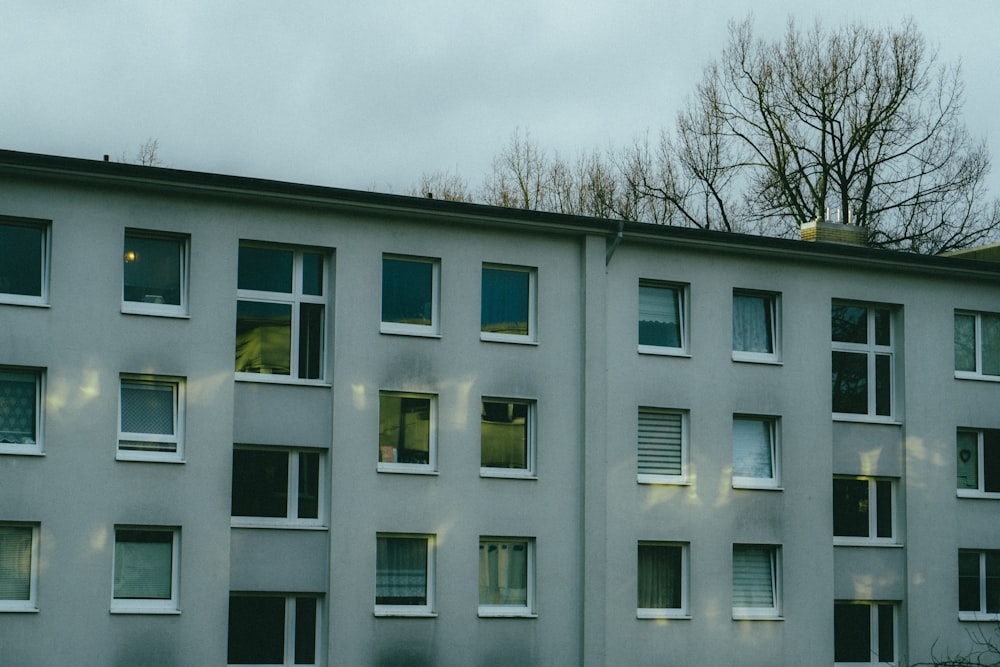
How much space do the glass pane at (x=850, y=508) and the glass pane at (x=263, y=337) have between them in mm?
10050

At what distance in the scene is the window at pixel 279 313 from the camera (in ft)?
70.0

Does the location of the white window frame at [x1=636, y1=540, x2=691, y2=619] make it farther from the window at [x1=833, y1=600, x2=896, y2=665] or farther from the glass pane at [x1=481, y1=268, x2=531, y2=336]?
the glass pane at [x1=481, y1=268, x2=531, y2=336]

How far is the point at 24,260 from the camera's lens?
20141 mm

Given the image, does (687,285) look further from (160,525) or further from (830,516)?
(160,525)

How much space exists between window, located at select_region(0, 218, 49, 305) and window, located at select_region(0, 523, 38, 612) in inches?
125

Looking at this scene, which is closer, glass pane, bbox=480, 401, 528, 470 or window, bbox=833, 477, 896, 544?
glass pane, bbox=480, 401, 528, 470

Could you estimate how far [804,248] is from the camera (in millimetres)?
24594

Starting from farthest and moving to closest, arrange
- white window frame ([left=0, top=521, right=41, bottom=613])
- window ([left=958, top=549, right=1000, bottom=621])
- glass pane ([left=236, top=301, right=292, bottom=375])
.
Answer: window ([left=958, top=549, right=1000, bottom=621])
glass pane ([left=236, top=301, right=292, bottom=375])
white window frame ([left=0, top=521, right=41, bottom=613])

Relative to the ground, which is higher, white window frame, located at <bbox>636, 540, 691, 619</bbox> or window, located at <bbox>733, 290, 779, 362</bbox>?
window, located at <bbox>733, 290, 779, 362</bbox>

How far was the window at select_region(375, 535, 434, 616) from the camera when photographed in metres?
21.6


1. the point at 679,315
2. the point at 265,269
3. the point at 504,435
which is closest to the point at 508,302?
the point at 504,435

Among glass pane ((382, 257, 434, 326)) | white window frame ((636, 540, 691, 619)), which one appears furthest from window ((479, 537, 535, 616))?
glass pane ((382, 257, 434, 326))

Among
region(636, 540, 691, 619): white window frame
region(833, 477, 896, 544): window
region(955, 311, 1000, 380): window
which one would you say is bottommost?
region(636, 540, 691, 619): white window frame

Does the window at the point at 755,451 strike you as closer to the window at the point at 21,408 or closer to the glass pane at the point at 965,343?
the glass pane at the point at 965,343
